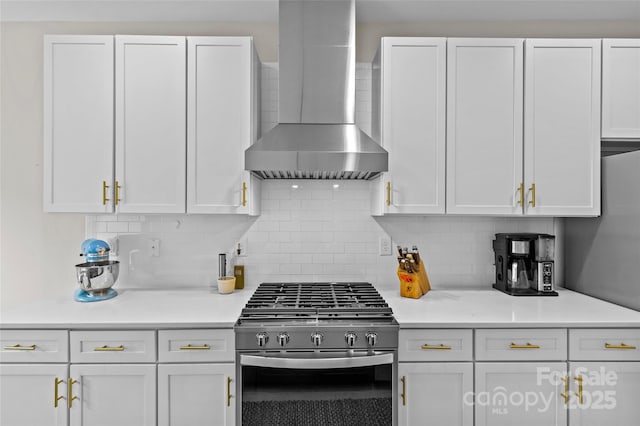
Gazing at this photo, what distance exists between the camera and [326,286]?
2611 mm

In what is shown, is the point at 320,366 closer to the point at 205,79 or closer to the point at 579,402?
the point at 579,402

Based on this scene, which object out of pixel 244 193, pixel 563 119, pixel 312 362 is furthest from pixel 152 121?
pixel 563 119

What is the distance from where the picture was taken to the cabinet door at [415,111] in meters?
2.34

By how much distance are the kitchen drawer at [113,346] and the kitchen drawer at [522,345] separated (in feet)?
5.33

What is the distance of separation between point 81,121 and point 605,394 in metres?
3.18

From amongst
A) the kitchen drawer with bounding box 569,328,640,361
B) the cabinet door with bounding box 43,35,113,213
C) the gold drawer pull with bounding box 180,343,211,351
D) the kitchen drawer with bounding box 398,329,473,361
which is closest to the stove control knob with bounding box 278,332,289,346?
the gold drawer pull with bounding box 180,343,211,351

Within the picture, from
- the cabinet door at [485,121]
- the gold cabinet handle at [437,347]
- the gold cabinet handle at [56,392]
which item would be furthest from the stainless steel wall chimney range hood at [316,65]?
the gold cabinet handle at [56,392]

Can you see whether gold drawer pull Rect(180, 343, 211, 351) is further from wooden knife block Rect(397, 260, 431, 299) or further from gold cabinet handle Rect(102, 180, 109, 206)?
wooden knife block Rect(397, 260, 431, 299)

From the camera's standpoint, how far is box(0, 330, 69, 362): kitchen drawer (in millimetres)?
1919

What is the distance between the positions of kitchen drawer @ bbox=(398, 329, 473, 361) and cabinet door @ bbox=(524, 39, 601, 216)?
0.95 meters

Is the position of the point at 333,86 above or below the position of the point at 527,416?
above

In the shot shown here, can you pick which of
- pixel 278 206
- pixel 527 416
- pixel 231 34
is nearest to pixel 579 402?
pixel 527 416

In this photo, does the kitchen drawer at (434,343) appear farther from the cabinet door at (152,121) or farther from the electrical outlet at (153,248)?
the electrical outlet at (153,248)

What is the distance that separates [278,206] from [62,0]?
1.85 m
